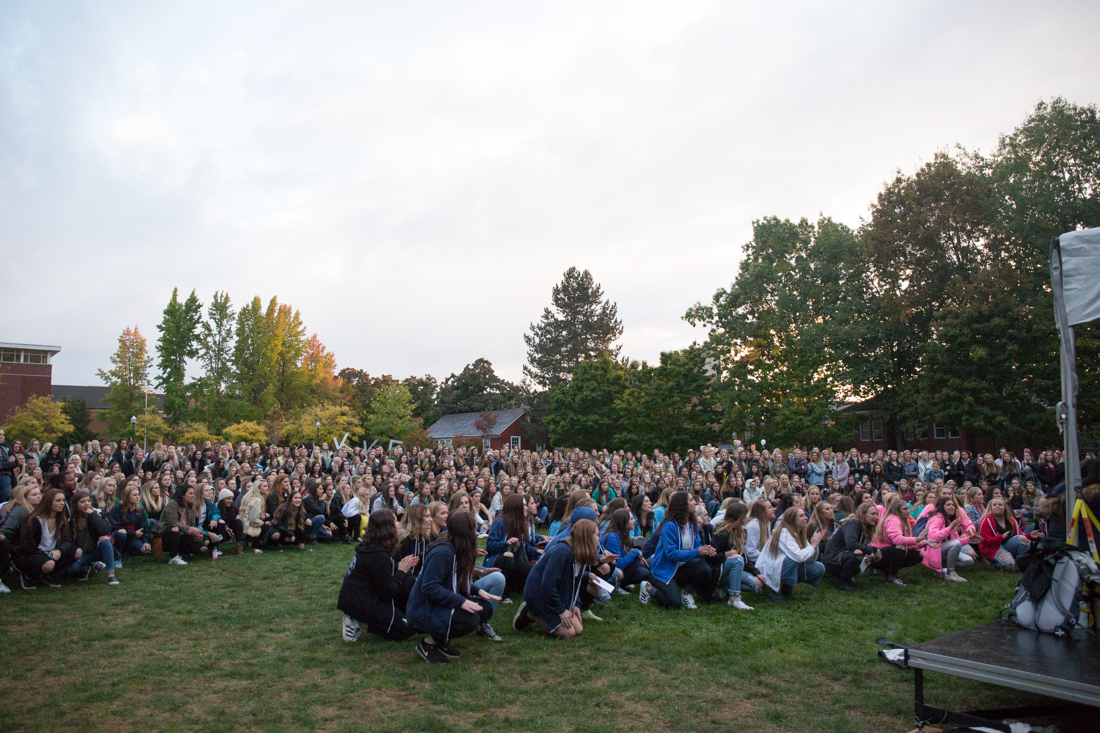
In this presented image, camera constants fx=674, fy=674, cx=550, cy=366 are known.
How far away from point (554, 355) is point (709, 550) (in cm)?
6475

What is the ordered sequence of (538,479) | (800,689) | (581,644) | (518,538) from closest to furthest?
(800,689), (581,644), (518,538), (538,479)

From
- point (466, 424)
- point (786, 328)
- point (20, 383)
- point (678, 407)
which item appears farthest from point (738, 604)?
point (20, 383)

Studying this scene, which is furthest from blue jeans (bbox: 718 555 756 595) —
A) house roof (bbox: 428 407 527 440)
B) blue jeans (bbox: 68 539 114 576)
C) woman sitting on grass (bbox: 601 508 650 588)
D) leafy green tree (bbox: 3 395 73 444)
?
house roof (bbox: 428 407 527 440)

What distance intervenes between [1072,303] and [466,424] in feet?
205

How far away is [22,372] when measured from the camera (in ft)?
194

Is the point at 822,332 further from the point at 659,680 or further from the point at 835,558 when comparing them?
the point at 659,680

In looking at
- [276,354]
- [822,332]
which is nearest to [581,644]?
[822,332]

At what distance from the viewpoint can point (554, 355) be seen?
7262 centimetres

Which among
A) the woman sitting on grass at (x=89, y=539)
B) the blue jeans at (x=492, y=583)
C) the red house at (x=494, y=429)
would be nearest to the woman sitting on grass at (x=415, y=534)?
the blue jeans at (x=492, y=583)

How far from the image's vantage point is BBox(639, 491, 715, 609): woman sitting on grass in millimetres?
8008

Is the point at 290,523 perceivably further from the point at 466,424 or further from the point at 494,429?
the point at 466,424

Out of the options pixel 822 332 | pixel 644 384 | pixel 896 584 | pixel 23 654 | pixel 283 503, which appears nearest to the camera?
pixel 23 654

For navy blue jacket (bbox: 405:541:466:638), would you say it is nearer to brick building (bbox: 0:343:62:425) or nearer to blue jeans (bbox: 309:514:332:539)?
blue jeans (bbox: 309:514:332:539)

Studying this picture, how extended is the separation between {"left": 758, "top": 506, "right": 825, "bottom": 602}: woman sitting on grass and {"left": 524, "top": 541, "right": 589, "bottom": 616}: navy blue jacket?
9.97 ft
